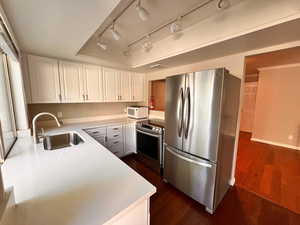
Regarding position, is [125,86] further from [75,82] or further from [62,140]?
[62,140]

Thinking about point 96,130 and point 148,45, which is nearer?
point 148,45

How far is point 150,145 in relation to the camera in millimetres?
2629

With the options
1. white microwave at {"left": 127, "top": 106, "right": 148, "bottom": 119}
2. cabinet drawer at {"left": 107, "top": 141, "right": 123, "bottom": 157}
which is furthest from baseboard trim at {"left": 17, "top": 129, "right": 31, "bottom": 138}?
white microwave at {"left": 127, "top": 106, "right": 148, "bottom": 119}

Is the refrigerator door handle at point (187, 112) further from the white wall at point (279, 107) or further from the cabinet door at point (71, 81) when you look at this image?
the white wall at point (279, 107)

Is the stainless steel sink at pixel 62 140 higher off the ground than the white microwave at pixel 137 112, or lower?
lower

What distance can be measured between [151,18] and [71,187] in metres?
1.95

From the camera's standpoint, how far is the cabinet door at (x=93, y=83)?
8.60ft

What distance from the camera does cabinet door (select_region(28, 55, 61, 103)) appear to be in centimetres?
209

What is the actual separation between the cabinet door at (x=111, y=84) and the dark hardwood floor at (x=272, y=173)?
2994 millimetres

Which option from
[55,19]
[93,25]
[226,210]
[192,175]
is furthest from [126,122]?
[226,210]

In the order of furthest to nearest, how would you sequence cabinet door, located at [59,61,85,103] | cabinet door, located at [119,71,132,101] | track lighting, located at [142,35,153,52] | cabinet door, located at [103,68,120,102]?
cabinet door, located at [119,71,132,101] < cabinet door, located at [103,68,120,102] < cabinet door, located at [59,61,85,103] < track lighting, located at [142,35,153,52]

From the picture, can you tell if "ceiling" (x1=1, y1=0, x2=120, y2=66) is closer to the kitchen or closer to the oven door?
the kitchen

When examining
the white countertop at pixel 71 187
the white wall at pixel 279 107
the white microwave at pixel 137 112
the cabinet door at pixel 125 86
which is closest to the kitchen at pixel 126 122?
the white countertop at pixel 71 187

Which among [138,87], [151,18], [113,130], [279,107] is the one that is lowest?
[113,130]
